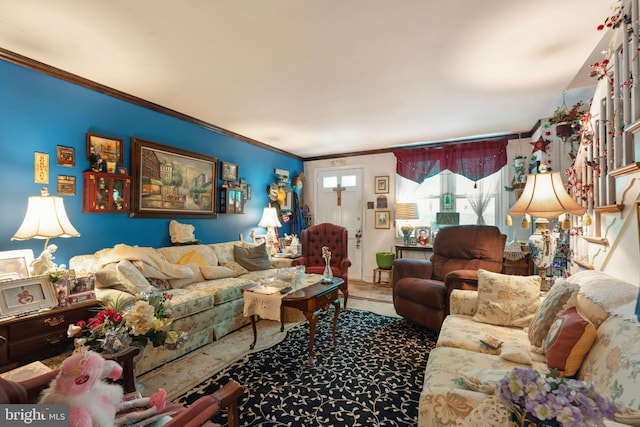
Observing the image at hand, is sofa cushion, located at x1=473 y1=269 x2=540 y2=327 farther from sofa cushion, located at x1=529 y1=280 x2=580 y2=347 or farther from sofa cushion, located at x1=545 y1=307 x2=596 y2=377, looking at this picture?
sofa cushion, located at x1=545 y1=307 x2=596 y2=377

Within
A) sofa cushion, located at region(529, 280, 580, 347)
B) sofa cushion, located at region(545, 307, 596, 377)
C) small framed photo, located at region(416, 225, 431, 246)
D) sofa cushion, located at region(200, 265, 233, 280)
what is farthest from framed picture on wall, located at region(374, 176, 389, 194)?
sofa cushion, located at region(545, 307, 596, 377)

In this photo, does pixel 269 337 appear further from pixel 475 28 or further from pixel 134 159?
pixel 475 28

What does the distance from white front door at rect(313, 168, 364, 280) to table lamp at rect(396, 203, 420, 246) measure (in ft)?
2.75

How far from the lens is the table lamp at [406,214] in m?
4.96

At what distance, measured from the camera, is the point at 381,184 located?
216 inches

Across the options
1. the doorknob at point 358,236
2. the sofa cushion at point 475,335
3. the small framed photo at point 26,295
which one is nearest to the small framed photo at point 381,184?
the doorknob at point 358,236

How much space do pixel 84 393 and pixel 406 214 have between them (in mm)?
4693

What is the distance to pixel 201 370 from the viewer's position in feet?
7.66

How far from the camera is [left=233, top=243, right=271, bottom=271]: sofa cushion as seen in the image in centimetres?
395

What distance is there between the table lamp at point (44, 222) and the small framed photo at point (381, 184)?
448 centimetres

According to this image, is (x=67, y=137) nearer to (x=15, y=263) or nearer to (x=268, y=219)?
(x=15, y=263)

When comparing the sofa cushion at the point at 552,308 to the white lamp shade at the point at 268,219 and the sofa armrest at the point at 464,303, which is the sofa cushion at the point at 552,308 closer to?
the sofa armrest at the point at 464,303

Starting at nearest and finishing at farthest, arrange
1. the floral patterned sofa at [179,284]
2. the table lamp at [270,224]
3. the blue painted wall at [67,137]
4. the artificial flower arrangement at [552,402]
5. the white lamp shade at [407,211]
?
the artificial flower arrangement at [552,402] < the blue painted wall at [67,137] < the floral patterned sofa at [179,284] < the table lamp at [270,224] < the white lamp shade at [407,211]

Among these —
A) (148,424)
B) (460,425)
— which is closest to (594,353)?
(460,425)
